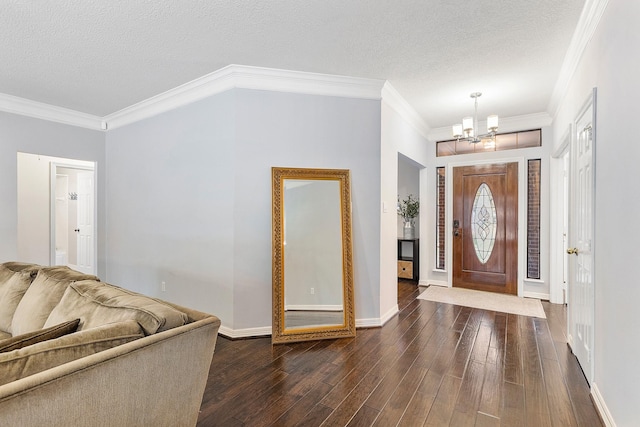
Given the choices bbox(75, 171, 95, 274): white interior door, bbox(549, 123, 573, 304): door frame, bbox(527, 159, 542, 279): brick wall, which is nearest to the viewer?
bbox(549, 123, 573, 304): door frame

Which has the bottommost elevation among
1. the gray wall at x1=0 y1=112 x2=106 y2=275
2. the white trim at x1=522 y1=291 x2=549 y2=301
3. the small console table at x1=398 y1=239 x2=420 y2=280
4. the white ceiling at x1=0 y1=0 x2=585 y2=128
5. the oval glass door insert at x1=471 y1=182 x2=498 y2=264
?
the white trim at x1=522 y1=291 x2=549 y2=301

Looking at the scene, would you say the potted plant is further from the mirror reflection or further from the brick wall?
the mirror reflection

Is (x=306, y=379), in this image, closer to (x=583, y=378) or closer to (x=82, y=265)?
(x=583, y=378)

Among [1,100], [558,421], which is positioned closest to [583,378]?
[558,421]

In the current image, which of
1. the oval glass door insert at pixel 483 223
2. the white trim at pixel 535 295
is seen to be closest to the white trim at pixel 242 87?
the oval glass door insert at pixel 483 223

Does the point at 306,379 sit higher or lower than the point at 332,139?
lower

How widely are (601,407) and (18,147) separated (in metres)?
6.18

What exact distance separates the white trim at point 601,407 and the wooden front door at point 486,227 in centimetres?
286

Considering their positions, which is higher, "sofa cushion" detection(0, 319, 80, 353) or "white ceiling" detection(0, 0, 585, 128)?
"white ceiling" detection(0, 0, 585, 128)

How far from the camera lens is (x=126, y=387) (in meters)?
1.22

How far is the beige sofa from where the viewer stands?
997 millimetres

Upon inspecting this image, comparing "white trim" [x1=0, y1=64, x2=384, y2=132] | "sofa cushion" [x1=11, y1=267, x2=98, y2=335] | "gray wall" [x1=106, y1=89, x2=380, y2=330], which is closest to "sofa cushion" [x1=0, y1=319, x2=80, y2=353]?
"sofa cushion" [x1=11, y1=267, x2=98, y2=335]

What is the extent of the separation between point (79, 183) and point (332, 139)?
5.54 m

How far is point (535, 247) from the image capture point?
464 centimetres
